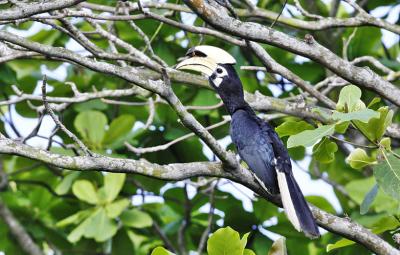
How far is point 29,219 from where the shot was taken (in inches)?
224

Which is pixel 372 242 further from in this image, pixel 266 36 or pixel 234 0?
pixel 234 0

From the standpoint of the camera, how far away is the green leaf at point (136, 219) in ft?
17.2

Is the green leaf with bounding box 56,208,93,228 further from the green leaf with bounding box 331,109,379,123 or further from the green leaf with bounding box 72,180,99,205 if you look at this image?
the green leaf with bounding box 331,109,379,123

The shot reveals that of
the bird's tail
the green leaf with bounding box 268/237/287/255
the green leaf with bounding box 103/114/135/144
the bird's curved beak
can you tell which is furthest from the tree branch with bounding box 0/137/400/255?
the green leaf with bounding box 103/114/135/144

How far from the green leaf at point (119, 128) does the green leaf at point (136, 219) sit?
43cm

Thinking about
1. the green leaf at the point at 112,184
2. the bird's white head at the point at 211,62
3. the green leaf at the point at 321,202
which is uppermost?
the bird's white head at the point at 211,62

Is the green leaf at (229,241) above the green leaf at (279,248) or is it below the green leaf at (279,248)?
below

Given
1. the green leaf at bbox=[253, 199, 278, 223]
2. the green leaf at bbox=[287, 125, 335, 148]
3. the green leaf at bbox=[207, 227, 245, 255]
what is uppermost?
the green leaf at bbox=[253, 199, 278, 223]

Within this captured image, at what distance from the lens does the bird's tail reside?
11.4 feet

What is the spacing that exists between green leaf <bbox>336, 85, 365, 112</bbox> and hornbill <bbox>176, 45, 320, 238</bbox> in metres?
0.54

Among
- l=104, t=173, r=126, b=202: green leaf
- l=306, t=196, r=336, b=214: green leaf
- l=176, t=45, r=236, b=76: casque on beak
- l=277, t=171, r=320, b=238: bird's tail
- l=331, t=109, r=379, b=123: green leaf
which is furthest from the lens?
l=104, t=173, r=126, b=202: green leaf

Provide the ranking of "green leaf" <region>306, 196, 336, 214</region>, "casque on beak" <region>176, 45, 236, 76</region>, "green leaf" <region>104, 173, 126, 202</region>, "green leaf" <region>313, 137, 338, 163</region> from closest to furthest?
"green leaf" <region>313, 137, 338, 163</region>, "casque on beak" <region>176, 45, 236, 76</region>, "green leaf" <region>306, 196, 336, 214</region>, "green leaf" <region>104, 173, 126, 202</region>

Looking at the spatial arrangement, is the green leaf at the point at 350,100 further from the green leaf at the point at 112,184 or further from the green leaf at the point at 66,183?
the green leaf at the point at 66,183

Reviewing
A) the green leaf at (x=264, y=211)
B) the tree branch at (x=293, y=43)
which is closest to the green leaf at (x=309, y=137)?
the tree branch at (x=293, y=43)
